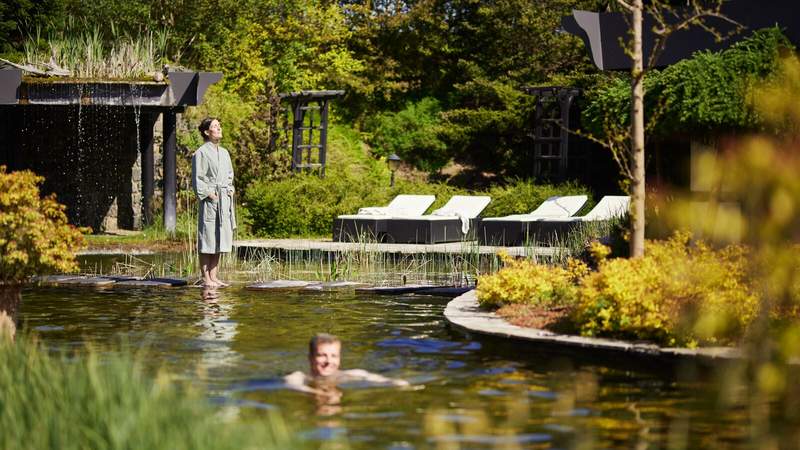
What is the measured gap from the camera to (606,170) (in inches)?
1193

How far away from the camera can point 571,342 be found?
9125 millimetres

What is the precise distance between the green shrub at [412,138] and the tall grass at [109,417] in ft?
103

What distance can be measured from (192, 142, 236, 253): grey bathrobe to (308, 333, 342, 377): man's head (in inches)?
256

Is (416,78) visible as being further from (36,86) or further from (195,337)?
(195,337)

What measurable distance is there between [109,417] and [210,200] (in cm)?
930

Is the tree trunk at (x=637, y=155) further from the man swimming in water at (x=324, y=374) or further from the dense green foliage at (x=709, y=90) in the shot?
the dense green foliage at (x=709, y=90)

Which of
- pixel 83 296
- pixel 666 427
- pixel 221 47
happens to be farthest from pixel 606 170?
pixel 666 427

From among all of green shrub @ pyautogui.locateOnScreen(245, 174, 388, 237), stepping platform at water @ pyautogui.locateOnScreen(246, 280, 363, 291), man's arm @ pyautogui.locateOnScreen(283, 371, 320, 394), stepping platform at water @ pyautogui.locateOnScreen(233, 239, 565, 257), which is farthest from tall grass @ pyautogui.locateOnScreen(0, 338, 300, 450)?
green shrub @ pyautogui.locateOnScreen(245, 174, 388, 237)

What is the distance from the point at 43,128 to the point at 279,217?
21.8ft

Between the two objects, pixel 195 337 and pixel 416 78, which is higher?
pixel 416 78

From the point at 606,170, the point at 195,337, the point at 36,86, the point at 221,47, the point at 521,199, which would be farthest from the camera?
the point at 221,47

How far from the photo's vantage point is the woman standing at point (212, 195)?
1444 cm

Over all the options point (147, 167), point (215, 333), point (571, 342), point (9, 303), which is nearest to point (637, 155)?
point (571, 342)

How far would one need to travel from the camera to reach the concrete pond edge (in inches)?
332
